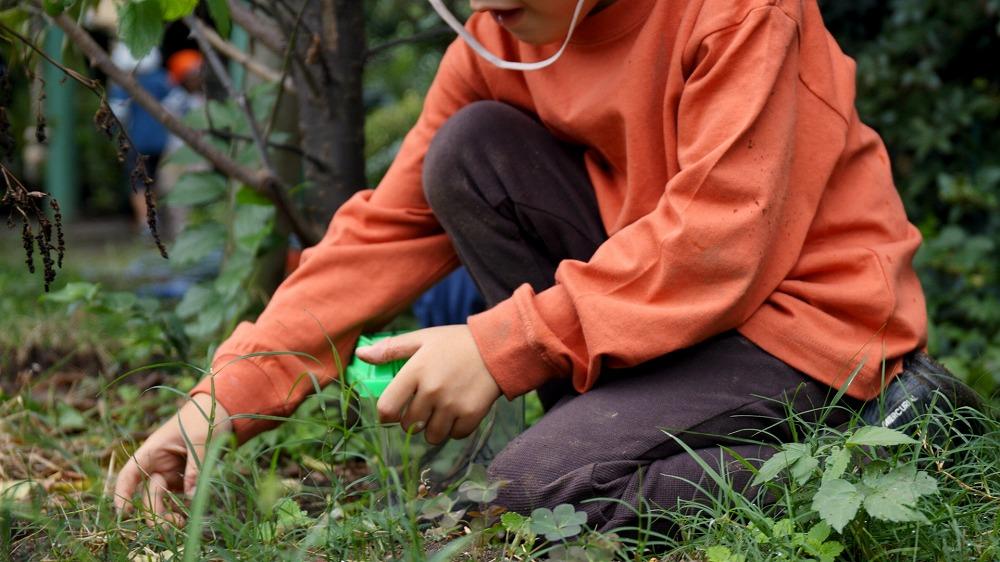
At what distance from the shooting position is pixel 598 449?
61.7 inches

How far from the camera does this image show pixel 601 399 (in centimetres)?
162

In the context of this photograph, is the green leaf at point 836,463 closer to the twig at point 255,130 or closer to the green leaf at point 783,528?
the green leaf at point 783,528

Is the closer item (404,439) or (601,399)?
(601,399)

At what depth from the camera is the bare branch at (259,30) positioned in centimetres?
241

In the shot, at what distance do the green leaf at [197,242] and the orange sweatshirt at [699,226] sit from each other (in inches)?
24.8

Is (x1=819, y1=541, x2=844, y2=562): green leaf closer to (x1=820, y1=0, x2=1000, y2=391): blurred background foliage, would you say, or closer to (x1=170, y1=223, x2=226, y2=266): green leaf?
(x1=170, y1=223, x2=226, y2=266): green leaf

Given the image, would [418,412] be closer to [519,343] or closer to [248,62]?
[519,343]

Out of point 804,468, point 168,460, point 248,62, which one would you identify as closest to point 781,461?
point 804,468

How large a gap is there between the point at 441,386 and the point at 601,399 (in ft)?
0.81

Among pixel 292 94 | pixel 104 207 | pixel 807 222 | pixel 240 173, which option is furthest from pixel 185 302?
pixel 104 207

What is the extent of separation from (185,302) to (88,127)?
25.7 ft

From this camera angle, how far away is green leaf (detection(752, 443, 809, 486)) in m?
1.36

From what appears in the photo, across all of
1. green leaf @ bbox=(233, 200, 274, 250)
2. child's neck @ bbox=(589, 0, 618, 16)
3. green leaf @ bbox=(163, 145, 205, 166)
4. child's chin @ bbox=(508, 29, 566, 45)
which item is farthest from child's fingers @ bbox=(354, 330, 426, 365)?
green leaf @ bbox=(163, 145, 205, 166)

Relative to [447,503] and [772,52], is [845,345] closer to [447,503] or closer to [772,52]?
[772,52]
